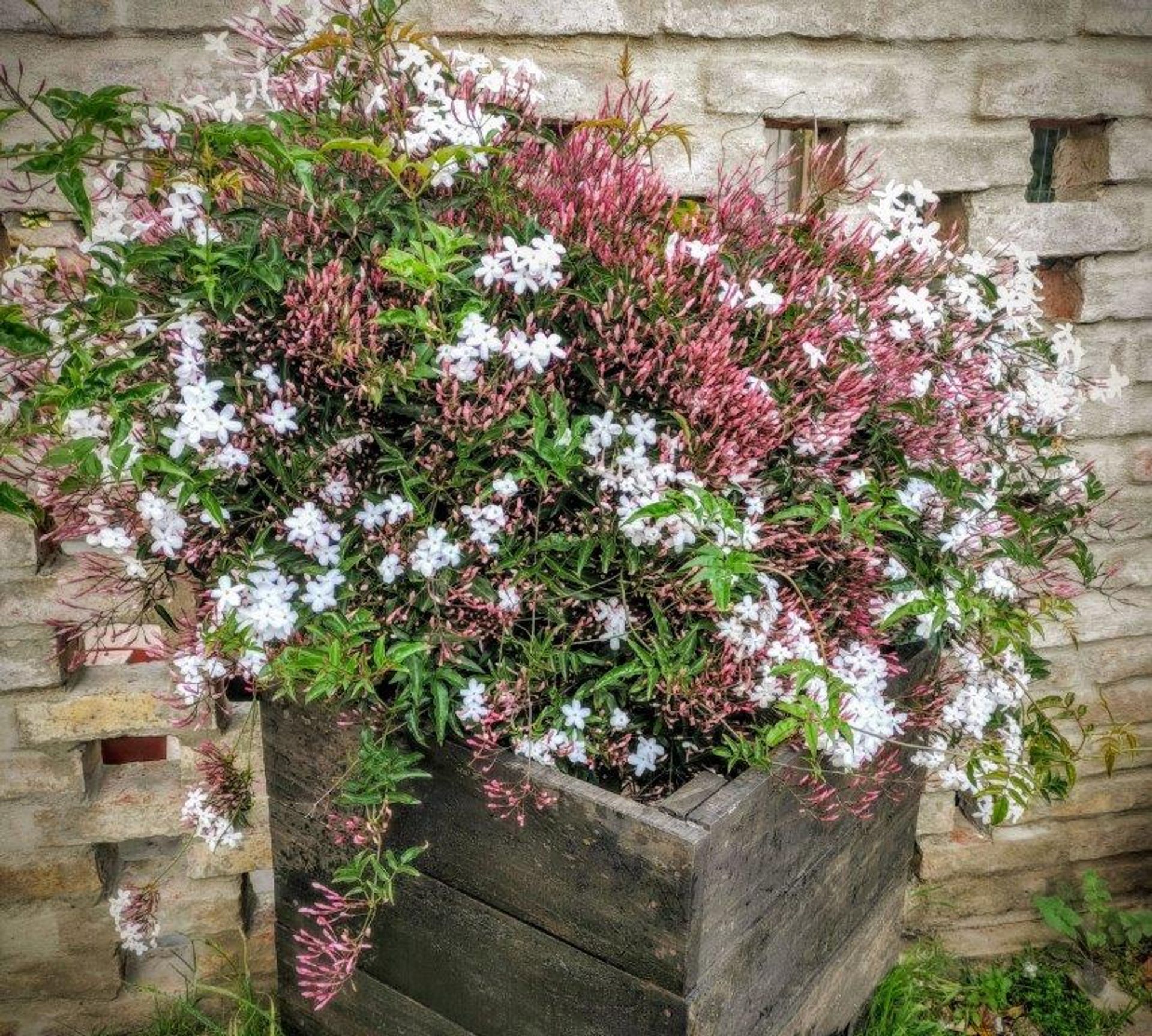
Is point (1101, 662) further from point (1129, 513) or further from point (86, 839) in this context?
point (86, 839)

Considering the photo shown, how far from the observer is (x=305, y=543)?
1604 millimetres

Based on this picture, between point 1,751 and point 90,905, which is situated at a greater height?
point 1,751

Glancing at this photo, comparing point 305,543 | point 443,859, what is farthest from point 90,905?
point 305,543

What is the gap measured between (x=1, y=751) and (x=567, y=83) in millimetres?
1941

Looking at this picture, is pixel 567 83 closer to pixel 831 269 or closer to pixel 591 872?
pixel 831 269

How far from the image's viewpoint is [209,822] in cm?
199

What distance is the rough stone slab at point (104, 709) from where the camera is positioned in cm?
242

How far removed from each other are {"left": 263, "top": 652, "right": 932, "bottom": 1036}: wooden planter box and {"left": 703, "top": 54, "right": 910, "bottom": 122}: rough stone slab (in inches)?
50.6

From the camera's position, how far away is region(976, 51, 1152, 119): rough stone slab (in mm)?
2494

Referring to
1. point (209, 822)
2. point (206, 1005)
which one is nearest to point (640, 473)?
point (209, 822)

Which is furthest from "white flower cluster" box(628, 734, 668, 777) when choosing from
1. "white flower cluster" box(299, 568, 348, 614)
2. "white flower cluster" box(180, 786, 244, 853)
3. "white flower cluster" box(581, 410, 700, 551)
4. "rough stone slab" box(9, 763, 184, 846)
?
"rough stone slab" box(9, 763, 184, 846)

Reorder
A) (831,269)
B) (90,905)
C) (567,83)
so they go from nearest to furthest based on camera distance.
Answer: (831,269), (567,83), (90,905)

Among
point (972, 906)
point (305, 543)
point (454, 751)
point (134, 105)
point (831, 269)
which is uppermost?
point (134, 105)

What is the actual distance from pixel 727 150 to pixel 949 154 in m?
0.54
